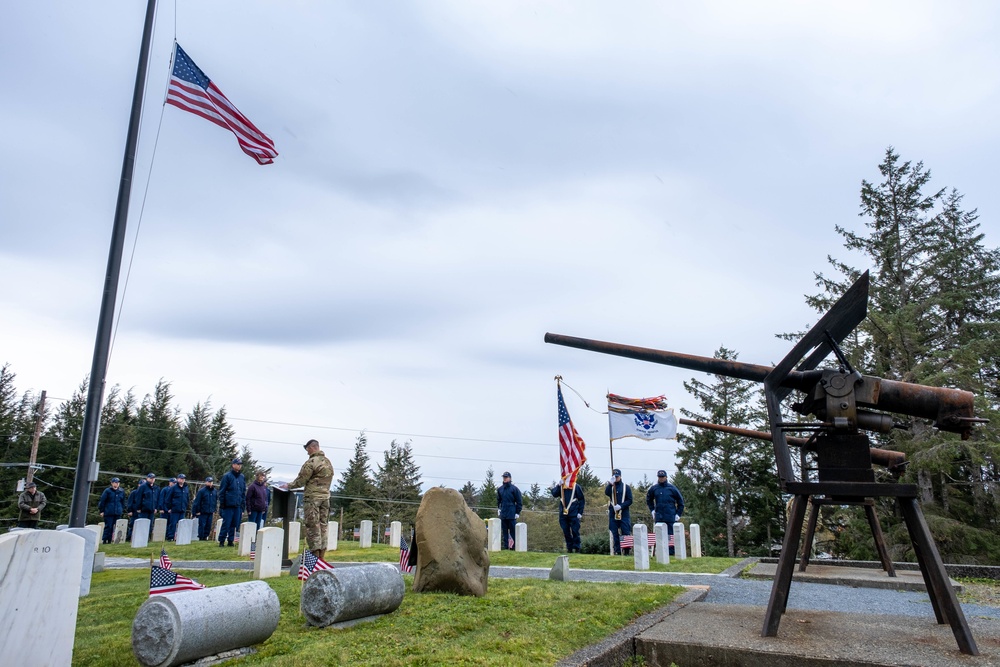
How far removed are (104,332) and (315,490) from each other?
3.90m

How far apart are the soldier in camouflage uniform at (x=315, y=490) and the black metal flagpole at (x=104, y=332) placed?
2834mm

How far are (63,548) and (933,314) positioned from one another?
28485mm

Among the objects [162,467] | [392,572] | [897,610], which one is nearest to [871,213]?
[897,610]

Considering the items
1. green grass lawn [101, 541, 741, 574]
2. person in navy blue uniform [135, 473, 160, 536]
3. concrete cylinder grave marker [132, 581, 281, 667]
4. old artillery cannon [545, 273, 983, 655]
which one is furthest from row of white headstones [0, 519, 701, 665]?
person in navy blue uniform [135, 473, 160, 536]

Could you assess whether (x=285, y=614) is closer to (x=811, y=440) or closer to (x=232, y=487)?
(x=811, y=440)

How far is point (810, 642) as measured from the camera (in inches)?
197

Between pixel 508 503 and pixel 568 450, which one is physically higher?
pixel 568 450

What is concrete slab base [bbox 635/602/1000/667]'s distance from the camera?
179 inches

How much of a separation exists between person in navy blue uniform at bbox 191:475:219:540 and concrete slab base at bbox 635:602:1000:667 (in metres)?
20.7

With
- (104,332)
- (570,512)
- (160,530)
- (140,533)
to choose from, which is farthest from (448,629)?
(160,530)

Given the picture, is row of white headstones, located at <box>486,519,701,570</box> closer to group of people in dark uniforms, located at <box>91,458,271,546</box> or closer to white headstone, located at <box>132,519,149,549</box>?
group of people in dark uniforms, located at <box>91,458,271,546</box>

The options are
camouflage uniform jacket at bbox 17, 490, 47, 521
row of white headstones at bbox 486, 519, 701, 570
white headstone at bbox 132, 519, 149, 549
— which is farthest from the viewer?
white headstone at bbox 132, 519, 149, 549

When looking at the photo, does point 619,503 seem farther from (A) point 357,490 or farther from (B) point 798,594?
(A) point 357,490

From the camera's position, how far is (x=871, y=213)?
29.1 m
